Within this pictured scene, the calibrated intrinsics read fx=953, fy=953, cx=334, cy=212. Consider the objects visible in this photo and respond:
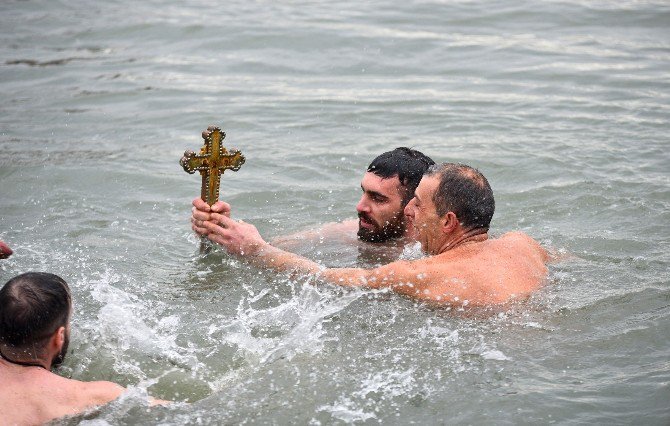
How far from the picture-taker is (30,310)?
4762 millimetres

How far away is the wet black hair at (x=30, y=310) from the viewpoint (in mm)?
4750

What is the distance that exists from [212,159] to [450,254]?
1693mm

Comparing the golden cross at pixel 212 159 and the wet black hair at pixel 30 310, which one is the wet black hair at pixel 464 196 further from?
the wet black hair at pixel 30 310

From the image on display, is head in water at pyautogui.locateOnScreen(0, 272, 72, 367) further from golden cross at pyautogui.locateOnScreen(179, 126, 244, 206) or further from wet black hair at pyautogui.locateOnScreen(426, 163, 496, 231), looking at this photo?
wet black hair at pyautogui.locateOnScreen(426, 163, 496, 231)

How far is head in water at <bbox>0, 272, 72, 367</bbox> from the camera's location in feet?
15.6

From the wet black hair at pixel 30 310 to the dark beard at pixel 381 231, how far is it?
3210 millimetres

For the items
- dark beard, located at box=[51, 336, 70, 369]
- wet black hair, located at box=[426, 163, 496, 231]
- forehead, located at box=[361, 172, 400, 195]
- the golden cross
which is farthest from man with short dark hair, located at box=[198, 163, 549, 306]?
dark beard, located at box=[51, 336, 70, 369]

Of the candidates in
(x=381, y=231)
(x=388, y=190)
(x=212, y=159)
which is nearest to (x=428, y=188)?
(x=388, y=190)

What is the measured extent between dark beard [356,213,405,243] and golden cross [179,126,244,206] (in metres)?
1.51

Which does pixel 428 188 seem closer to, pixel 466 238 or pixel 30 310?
pixel 466 238

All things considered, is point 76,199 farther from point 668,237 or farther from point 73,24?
point 73,24

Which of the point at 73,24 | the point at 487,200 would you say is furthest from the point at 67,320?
the point at 73,24

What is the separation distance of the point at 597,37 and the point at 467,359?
10.2 metres

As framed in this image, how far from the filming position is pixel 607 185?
9039 mm
